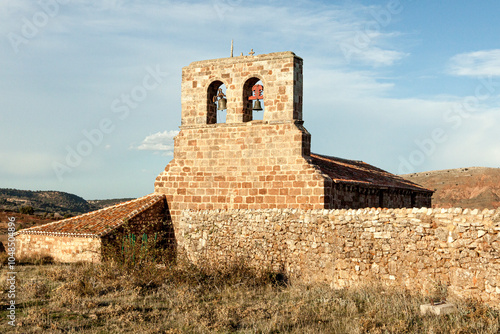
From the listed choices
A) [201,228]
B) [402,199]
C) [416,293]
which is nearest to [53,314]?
[201,228]

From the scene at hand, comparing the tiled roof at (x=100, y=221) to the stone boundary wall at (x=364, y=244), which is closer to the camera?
the stone boundary wall at (x=364, y=244)

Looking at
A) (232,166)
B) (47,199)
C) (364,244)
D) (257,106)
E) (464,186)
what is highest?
(257,106)

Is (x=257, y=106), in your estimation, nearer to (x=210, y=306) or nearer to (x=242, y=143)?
(x=242, y=143)

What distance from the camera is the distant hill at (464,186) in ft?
148

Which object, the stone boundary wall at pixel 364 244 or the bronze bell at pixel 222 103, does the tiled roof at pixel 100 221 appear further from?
the bronze bell at pixel 222 103

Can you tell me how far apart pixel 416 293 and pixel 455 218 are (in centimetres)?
Answer: 174

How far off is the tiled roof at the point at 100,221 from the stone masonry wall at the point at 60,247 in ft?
0.58

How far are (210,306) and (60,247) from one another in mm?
8707

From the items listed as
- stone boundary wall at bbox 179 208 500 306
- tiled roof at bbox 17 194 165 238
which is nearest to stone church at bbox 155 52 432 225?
tiled roof at bbox 17 194 165 238

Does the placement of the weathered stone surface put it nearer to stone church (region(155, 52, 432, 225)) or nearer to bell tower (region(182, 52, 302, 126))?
stone church (region(155, 52, 432, 225))

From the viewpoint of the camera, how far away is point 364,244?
10.8 metres

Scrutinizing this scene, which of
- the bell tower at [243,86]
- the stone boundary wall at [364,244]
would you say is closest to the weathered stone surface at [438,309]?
the stone boundary wall at [364,244]

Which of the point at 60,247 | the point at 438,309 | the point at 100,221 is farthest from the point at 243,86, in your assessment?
the point at 438,309

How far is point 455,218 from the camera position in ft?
30.3
